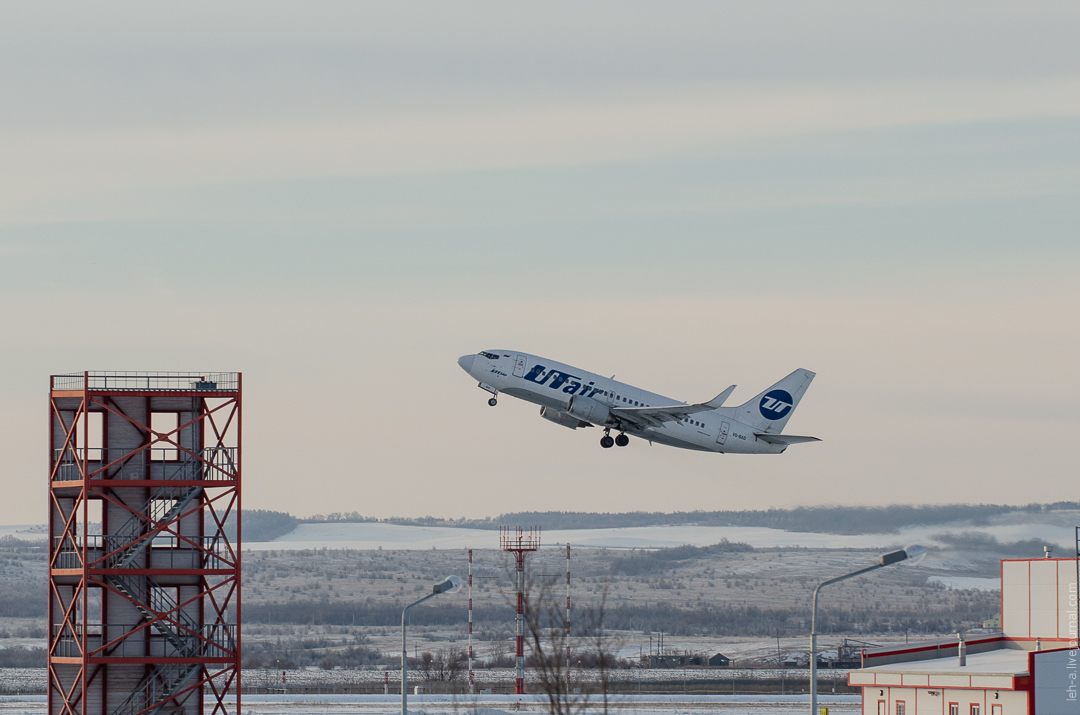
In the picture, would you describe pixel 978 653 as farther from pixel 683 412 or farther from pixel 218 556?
pixel 218 556

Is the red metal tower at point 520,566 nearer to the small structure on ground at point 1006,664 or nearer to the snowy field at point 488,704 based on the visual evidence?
the snowy field at point 488,704

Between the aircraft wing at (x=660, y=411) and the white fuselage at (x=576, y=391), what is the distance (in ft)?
1.80

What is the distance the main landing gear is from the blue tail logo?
1653 cm

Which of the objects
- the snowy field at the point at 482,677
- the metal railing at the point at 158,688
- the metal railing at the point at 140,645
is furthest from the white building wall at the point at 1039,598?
the snowy field at the point at 482,677

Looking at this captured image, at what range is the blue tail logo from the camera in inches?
4525

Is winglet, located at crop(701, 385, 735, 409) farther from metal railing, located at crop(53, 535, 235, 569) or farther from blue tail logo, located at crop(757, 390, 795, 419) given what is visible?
metal railing, located at crop(53, 535, 235, 569)

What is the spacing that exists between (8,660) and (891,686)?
136436 millimetres

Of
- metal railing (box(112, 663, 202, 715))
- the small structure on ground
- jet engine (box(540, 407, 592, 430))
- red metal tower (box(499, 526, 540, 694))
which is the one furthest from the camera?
red metal tower (box(499, 526, 540, 694))

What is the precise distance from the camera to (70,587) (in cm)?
7869

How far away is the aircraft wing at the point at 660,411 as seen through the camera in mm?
98375

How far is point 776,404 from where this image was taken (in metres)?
116

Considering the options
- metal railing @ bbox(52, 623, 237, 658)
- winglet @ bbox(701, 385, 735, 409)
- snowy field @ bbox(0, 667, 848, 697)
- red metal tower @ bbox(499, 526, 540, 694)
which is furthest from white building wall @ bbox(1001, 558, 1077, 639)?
snowy field @ bbox(0, 667, 848, 697)

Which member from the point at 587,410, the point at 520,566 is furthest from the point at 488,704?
the point at 587,410

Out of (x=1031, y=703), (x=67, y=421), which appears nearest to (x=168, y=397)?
(x=67, y=421)
